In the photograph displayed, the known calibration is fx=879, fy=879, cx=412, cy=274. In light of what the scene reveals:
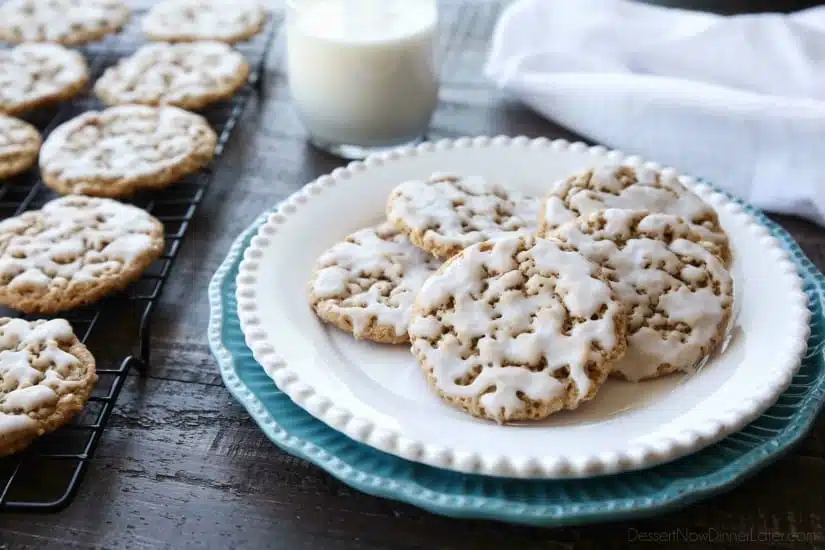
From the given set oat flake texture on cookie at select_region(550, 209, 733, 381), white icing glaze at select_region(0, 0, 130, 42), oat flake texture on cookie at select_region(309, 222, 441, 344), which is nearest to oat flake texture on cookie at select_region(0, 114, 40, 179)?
white icing glaze at select_region(0, 0, 130, 42)

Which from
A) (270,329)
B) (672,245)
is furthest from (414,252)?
(672,245)

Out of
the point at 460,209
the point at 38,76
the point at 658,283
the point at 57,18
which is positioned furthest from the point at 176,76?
the point at 658,283

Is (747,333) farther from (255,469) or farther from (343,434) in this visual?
(255,469)

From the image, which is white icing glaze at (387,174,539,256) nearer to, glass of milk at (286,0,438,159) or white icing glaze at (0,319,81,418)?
glass of milk at (286,0,438,159)

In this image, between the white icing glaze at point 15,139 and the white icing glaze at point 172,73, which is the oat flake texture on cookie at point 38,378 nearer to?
the white icing glaze at point 15,139

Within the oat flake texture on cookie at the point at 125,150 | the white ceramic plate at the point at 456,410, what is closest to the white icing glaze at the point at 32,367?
the white ceramic plate at the point at 456,410
